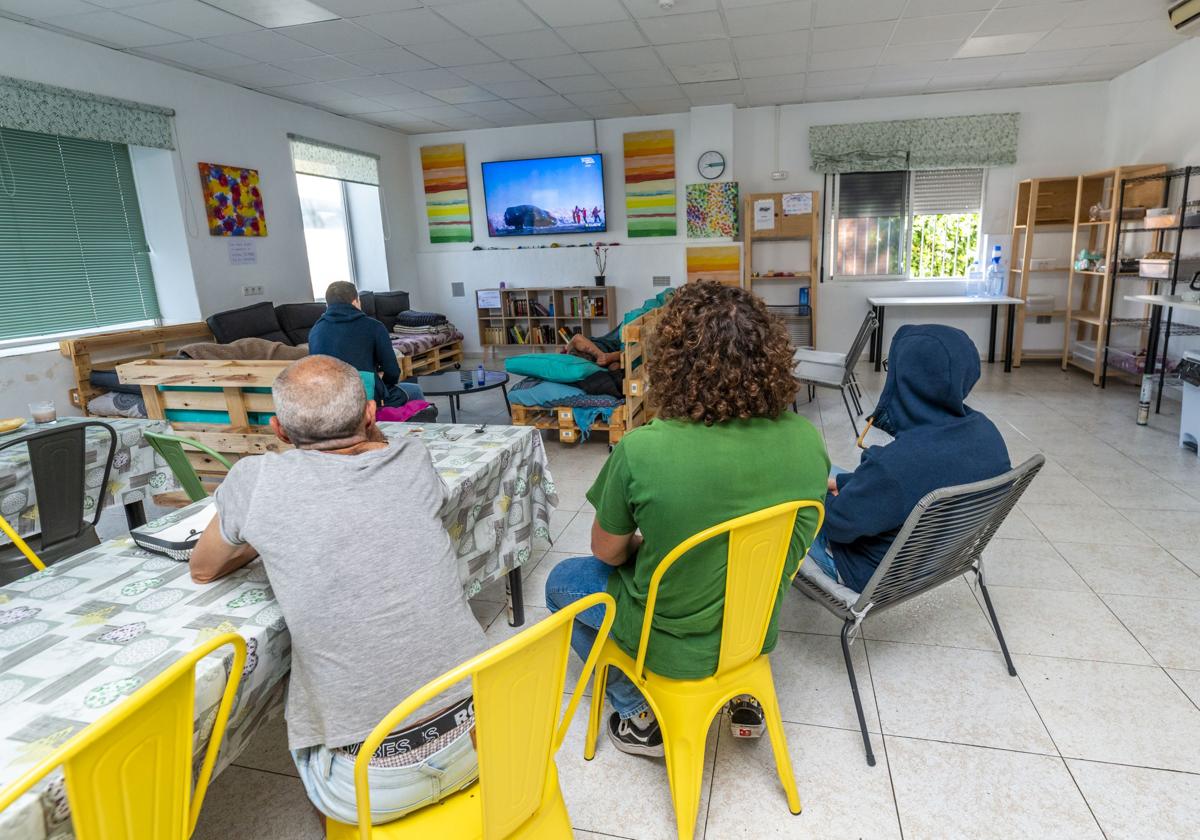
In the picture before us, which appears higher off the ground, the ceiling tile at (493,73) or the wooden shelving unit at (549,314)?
the ceiling tile at (493,73)

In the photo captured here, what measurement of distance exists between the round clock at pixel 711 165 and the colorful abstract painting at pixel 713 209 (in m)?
0.08

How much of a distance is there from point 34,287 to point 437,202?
4.37 m

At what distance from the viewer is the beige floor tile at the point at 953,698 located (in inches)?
69.6

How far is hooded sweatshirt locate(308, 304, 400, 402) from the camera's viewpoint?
3518 millimetres

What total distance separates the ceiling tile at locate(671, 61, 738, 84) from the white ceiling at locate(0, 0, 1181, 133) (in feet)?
0.06

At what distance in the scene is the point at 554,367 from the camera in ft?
14.0

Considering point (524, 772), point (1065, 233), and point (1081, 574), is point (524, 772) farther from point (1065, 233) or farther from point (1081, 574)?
point (1065, 233)

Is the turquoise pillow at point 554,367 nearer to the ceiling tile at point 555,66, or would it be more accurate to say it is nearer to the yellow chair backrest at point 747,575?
the ceiling tile at point 555,66

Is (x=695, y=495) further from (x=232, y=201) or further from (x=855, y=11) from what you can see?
(x=232, y=201)

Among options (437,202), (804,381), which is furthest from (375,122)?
(804,381)

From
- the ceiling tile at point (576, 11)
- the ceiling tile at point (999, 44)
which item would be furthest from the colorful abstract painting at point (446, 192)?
the ceiling tile at point (999, 44)

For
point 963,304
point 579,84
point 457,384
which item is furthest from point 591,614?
point 963,304

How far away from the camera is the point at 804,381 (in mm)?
4699

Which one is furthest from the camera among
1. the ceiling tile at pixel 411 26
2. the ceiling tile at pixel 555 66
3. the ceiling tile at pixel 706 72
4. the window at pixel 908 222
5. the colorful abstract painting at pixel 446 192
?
the colorful abstract painting at pixel 446 192
